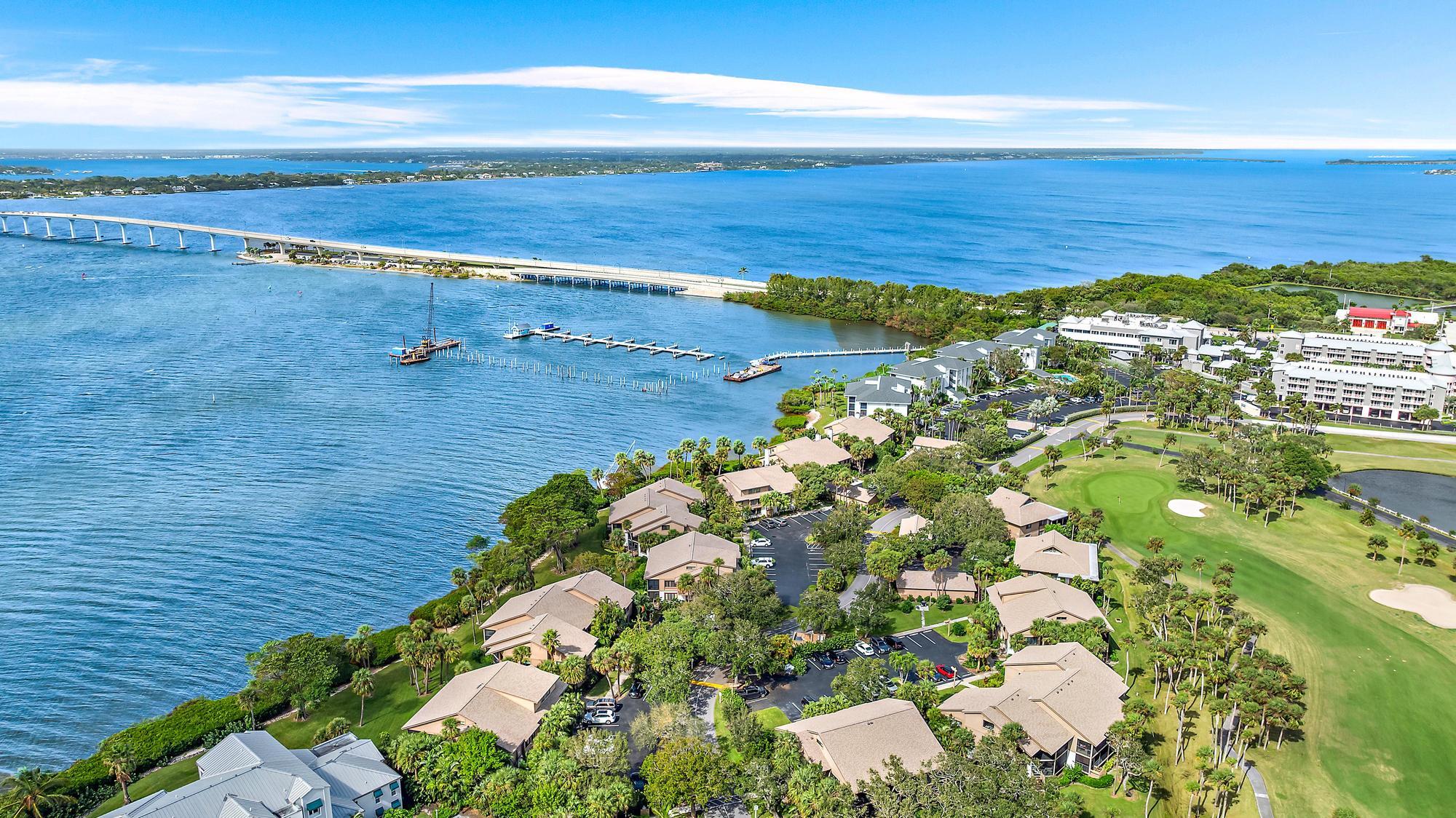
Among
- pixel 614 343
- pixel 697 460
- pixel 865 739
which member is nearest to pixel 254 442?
pixel 697 460

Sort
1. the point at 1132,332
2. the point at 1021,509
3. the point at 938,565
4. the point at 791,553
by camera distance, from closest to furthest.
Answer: the point at 938,565
the point at 791,553
the point at 1021,509
the point at 1132,332

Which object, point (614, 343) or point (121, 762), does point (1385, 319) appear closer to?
point (614, 343)

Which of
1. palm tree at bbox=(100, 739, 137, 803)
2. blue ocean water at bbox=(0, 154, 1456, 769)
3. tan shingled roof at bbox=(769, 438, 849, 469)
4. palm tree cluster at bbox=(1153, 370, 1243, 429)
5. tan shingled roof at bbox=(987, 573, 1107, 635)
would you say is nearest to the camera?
palm tree at bbox=(100, 739, 137, 803)

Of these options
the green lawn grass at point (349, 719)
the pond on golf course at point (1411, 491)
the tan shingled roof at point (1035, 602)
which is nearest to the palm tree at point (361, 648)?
the green lawn grass at point (349, 719)

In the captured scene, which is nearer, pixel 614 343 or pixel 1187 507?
pixel 1187 507

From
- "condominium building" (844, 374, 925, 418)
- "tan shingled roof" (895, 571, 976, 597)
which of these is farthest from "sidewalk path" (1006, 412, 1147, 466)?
"tan shingled roof" (895, 571, 976, 597)

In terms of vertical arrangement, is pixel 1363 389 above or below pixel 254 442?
above

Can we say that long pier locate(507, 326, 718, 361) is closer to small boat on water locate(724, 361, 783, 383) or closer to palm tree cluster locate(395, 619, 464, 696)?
small boat on water locate(724, 361, 783, 383)


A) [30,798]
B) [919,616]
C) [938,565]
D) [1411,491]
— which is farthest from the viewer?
[1411,491]
